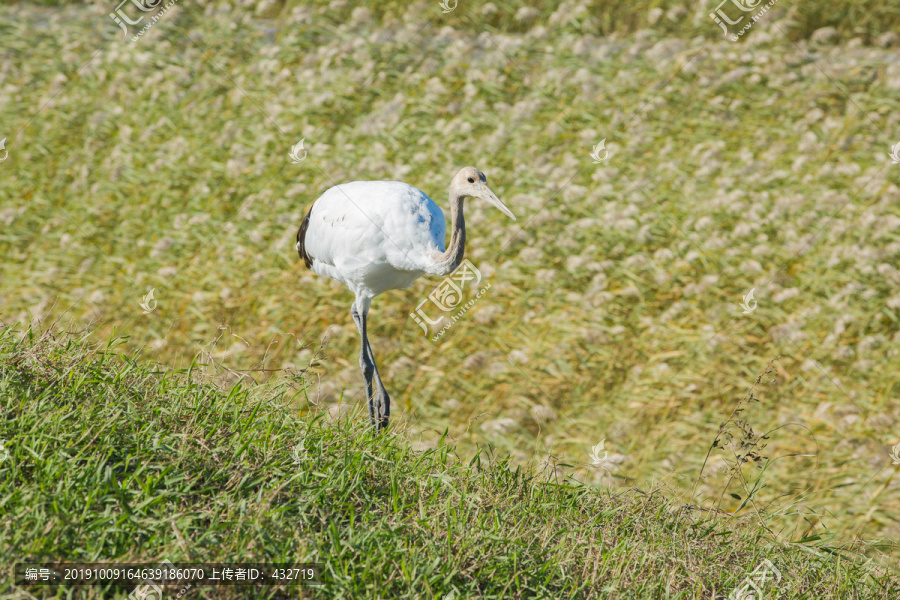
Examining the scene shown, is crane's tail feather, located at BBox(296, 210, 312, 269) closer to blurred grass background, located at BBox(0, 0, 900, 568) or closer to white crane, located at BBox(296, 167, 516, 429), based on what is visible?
white crane, located at BBox(296, 167, 516, 429)

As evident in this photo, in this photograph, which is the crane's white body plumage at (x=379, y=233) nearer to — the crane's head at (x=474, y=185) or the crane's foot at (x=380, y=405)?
the crane's head at (x=474, y=185)

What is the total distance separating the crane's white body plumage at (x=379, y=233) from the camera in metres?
4.32

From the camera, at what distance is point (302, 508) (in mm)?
3049

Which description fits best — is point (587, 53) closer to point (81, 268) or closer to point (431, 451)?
point (81, 268)

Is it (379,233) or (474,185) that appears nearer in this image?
(474,185)

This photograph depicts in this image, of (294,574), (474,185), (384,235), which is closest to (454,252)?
(474,185)

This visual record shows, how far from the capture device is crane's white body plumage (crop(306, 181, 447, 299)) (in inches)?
170

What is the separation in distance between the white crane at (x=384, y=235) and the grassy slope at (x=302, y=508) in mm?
775

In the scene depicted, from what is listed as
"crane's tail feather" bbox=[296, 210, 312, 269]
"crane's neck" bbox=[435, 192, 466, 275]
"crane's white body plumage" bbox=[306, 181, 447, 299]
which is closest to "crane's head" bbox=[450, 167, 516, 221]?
"crane's neck" bbox=[435, 192, 466, 275]

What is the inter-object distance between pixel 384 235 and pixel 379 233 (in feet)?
0.11

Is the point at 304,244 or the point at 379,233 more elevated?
the point at 379,233

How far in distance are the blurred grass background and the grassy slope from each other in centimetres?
86

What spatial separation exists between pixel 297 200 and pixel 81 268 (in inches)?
85.6

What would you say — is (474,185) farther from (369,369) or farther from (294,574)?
(294,574)
